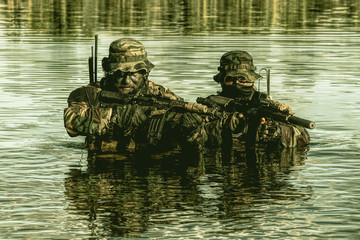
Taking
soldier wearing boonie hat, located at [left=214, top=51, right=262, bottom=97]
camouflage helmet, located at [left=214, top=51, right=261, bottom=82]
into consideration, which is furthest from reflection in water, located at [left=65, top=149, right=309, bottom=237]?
camouflage helmet, located at [left=214, top=51, right=261, bottom=82]

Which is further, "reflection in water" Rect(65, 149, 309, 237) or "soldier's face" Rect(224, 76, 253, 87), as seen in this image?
"soldier's face" Rect(224, 76, 253, 87)

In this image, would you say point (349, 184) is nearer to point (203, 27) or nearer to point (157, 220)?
point (157, 220)

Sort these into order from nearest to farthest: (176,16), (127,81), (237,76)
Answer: (127,81) → (237,76) → (176,16)

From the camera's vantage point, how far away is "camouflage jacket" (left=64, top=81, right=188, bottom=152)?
1482 centimetres

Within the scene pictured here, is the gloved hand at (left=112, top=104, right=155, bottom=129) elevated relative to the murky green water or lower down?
elevated

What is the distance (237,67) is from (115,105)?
7.01ft

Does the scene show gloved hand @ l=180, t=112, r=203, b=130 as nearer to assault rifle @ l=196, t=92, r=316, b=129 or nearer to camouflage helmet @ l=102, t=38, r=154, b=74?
assault rifle @ l=196, t=92, r=316, b=129

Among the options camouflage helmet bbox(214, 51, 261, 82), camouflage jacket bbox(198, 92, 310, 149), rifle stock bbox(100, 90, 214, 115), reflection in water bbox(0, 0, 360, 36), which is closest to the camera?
rifle stock bbox(100, 90, 214, 115)

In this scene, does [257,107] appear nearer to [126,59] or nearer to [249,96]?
[249,96]

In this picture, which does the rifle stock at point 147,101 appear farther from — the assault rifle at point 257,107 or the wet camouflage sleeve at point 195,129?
the assault rifle at point 257,107

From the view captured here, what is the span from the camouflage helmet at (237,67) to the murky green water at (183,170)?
4.24ft

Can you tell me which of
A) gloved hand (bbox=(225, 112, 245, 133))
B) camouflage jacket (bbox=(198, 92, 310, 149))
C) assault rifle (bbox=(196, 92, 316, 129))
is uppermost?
assault rifle (bbox=(196, 92, 316, 129))

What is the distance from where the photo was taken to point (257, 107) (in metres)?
15.0

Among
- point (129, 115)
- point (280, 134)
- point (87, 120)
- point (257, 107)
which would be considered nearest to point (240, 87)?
point (257, 107)
